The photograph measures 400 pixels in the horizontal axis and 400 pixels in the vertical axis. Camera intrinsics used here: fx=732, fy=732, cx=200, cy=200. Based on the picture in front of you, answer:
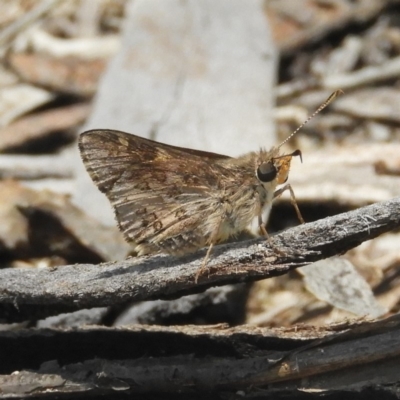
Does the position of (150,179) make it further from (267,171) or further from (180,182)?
(267,171)

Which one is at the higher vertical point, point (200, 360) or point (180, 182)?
point (180, 182)

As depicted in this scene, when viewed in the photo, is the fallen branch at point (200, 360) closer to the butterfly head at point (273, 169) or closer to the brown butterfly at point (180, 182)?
the brown butterfly at point (180, 182)

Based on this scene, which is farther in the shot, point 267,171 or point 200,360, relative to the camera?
point 267,171

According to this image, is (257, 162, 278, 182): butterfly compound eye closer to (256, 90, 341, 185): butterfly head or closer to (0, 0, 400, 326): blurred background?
(256, 90, 341, 185): butterfly head

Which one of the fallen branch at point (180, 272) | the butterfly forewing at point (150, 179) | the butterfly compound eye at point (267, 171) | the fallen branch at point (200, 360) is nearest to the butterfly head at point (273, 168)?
the butterfly compound eye at point (267, 171)

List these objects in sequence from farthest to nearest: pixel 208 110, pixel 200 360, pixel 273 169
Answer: pixel 208 110 → pixel 273 169 → pixel 200 360

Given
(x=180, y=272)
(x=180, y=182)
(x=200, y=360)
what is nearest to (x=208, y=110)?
(x=180, y=182)
